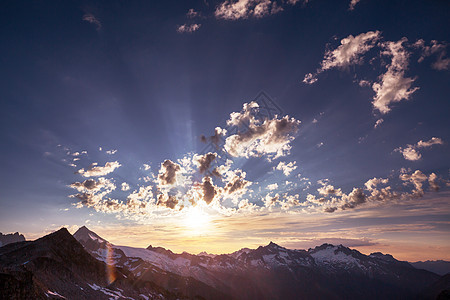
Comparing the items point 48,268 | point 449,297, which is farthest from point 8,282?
point 449,297

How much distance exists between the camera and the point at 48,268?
108062mm

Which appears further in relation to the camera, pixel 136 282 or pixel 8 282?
pixel 136 282

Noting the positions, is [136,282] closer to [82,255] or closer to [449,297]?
[82,255]

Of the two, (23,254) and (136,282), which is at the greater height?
(23,254)

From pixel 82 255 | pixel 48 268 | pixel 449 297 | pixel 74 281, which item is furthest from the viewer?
pixel 449 297

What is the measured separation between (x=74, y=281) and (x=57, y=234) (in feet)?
117

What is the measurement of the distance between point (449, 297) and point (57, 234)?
275675mm

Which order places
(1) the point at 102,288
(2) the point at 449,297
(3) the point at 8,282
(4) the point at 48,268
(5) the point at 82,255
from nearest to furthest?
1. (3) the point at 8,282
2. (4) the point at 48,268
3. (1) the point at 102,288
4. (5) the point at 82,255
5. (2) the point at 449,297

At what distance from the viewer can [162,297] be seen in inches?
7313

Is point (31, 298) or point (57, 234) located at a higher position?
point (57, 234)

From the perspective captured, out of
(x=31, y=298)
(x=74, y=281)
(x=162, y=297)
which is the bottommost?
(x=162, y=297)

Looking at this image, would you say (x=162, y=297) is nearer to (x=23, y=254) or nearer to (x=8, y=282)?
(x=23, y=254)

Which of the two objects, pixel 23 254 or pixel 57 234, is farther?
pixel 57 234

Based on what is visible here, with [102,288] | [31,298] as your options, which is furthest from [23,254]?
[31,298]
